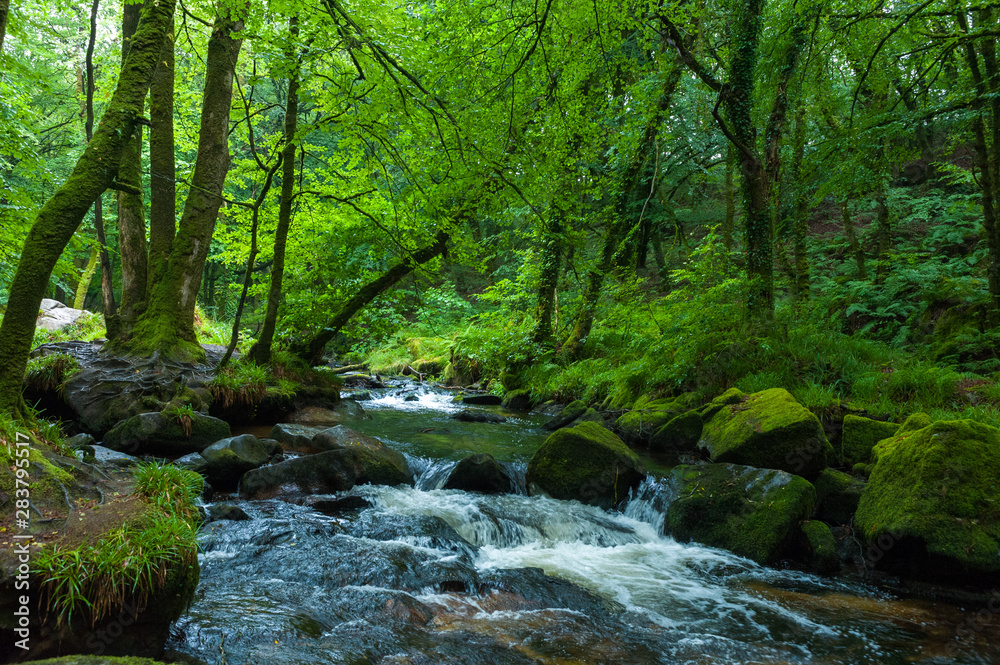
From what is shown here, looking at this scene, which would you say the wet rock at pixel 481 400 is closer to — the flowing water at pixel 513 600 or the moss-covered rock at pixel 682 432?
the moss-covered rock at pixel 682 432

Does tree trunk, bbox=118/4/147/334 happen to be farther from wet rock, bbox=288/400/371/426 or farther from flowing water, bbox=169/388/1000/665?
flowing water, bbox=169/388/1000/665

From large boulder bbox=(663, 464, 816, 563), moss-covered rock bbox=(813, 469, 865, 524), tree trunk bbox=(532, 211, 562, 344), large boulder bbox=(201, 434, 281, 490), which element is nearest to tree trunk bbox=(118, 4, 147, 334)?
large boulder bbox=(201, 434, 281, 490)

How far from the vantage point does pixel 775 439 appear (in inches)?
247

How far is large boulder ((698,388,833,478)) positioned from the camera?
611 centimetres

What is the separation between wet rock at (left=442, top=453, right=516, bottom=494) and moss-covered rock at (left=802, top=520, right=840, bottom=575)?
3.51 m

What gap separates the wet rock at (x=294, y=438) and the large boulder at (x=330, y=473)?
701mm

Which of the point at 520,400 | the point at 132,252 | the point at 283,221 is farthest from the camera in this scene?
the point at 520,400

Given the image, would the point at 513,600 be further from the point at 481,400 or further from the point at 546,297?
the point at 546,297

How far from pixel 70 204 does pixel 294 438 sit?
4307 millimetres

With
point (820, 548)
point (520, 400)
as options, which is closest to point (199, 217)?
point (520, 400)

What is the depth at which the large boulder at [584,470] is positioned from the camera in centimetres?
674

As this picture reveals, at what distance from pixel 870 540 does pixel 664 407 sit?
4.65 metres

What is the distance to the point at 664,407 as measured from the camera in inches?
372

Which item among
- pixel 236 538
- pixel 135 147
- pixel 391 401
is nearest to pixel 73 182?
pixel 236 538
